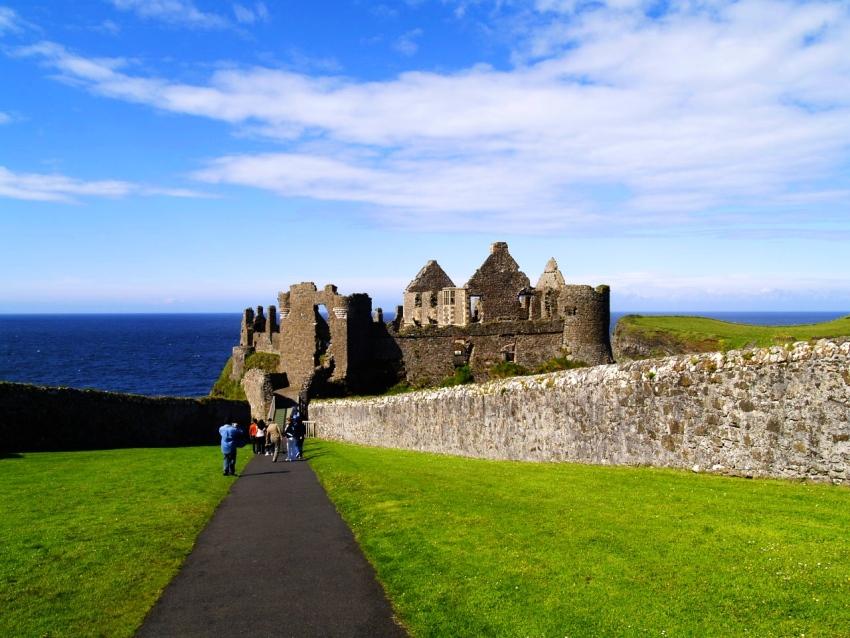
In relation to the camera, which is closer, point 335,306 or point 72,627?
point 72,627

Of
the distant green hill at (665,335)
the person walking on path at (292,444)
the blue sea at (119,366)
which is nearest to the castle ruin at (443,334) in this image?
the distant green hill at (665,335)

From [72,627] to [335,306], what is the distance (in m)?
30.2

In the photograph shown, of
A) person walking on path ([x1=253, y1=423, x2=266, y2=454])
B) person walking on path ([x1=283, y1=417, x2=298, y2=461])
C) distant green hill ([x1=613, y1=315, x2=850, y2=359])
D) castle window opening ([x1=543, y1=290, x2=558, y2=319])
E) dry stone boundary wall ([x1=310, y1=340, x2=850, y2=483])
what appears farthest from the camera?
castle window opening ([x1=543, y1=290, x2=558, y2=319])

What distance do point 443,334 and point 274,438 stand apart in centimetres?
1552

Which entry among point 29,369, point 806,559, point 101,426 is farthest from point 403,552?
point 29,369

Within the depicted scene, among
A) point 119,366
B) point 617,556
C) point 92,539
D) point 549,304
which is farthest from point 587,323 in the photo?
point 119,366

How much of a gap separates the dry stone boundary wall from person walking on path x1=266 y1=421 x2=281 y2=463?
668 centimetres

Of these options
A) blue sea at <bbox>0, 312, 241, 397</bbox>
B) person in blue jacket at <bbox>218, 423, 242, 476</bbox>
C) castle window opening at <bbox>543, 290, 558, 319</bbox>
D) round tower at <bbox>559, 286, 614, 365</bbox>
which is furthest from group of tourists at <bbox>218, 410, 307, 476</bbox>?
blue sea at <bbox>0, 312, 241, 397</bbox>

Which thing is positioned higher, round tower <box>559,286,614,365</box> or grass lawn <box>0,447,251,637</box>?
round tower <box>559,286,614,365</box>

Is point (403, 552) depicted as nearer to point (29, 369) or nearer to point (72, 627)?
point (72, 627)

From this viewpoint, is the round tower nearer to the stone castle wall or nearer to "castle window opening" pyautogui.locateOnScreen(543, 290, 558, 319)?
"castle window opening" pyautogui.locateOnScreen(543, 290, 558, 319)

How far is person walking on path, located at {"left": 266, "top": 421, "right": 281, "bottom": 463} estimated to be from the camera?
24078 millimetres

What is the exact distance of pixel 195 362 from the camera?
Result: 393ft

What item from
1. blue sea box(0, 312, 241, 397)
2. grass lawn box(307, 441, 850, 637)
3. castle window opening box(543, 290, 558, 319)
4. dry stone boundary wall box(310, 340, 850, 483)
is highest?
castle window opening box(543, 290, 558, 319)
